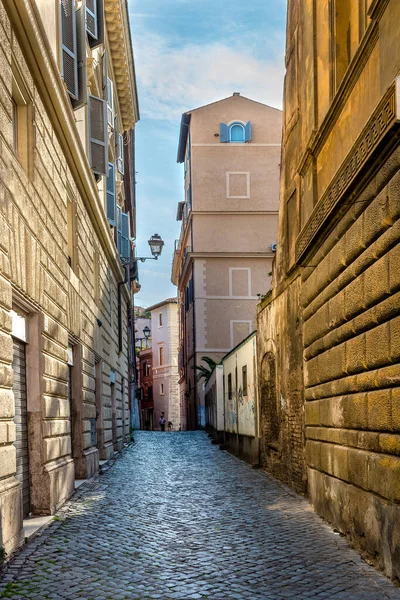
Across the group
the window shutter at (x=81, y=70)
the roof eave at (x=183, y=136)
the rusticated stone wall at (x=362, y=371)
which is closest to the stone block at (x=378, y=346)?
the rusticated stone wall at (x=362, y=371)

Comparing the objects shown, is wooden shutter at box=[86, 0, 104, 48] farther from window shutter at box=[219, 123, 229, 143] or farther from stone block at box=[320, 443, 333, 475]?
window shutter at box=[219, 123, 229, 143]

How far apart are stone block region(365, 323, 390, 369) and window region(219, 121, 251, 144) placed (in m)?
38.7

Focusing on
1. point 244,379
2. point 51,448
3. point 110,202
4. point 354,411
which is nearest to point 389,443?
point 354,411

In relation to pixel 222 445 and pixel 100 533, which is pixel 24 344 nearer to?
pixel 100 533

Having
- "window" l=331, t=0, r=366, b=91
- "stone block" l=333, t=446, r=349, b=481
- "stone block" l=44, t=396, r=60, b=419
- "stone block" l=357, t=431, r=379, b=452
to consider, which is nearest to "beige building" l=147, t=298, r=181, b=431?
"stone block" l=44, t=396, r=60, b=419

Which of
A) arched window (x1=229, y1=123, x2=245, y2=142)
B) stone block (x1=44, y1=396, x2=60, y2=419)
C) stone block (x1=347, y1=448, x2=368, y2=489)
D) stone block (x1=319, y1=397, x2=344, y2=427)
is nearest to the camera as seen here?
stone block (x1=347, y1=448, x2=368, y2=489)

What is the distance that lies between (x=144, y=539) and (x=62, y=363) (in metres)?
4.35

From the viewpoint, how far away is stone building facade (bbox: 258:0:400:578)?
6512mm

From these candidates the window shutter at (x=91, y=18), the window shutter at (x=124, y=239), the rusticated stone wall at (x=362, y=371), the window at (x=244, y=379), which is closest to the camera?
the rusticated stone wall at (x=362, y=371)

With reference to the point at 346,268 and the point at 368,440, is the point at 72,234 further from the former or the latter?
the point at 368,440

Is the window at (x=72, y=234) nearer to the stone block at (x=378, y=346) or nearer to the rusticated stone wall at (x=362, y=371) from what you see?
the rusticated stone wall at (x=362, y=371)

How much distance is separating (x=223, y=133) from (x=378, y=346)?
39.5m

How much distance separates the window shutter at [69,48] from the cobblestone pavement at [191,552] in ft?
20.9

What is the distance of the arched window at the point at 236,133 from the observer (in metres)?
45.0
